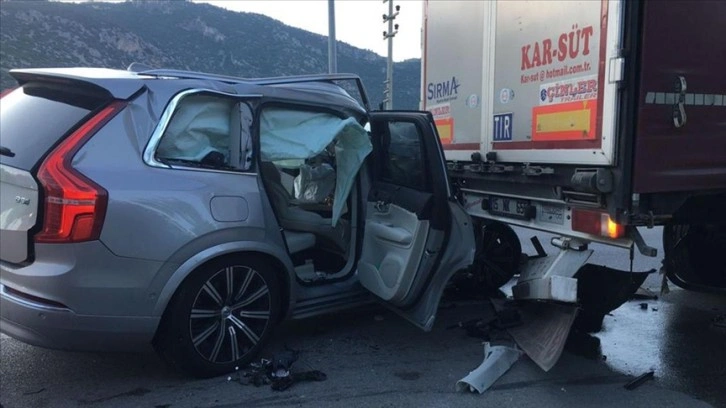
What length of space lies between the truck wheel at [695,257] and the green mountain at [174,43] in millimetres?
17648

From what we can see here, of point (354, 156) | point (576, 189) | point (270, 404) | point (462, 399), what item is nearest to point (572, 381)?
point (462, 399)

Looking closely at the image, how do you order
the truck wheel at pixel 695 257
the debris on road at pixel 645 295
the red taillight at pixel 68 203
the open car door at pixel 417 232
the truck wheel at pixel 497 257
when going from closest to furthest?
the red taillight at pixel 68 203 < the open car door at pixel 417 232 < the truck wheel at pixel 695 257 < the truck wheel at pixel 497 257 < the debris on road at pixel 645 295

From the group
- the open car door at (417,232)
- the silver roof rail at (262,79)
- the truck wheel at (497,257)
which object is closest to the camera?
the silver roof rail at (262,79)

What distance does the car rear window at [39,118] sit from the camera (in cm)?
317

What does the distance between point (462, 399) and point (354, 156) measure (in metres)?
1.96

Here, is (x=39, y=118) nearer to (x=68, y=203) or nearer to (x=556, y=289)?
(x=68, y=203)

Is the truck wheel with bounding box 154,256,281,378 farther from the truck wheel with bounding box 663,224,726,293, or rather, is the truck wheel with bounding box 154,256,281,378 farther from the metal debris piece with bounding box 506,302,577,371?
the truck wheel with bounding box 663,224,726,293

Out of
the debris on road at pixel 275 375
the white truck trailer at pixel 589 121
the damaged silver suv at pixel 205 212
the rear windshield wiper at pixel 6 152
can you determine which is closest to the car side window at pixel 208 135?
the damaged silver suv at pixel 205 212

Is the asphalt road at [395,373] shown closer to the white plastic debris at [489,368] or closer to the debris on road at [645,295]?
the white plastic debris at [489,368]

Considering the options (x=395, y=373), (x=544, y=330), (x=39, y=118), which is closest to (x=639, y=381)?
(x=544, y=330)

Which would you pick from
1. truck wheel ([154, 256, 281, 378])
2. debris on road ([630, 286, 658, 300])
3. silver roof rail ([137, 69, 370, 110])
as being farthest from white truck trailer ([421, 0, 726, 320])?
truck wheel ([154, 256, 281, 378])

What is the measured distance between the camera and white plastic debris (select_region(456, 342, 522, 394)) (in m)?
3.50

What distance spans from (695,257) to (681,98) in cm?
259

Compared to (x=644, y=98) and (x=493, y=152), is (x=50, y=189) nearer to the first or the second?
(x=493, y=152)
